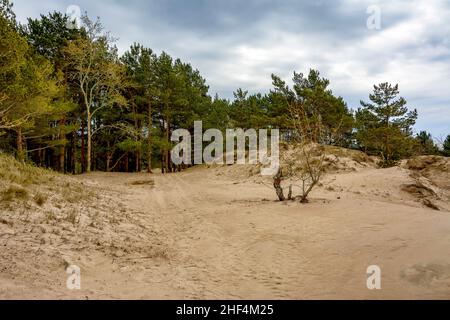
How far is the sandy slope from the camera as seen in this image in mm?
4047

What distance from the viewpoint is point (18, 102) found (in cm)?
1454

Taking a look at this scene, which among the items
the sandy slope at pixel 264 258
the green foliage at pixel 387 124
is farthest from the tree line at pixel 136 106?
the sandy slope at pixel 264 258

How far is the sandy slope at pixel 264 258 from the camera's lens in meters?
4.05

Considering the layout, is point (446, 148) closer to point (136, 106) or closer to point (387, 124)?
point (387, 124)

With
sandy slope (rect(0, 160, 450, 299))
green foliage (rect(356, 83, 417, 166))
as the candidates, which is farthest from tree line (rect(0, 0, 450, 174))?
sandy slope (rect(0, 160, 450, 299))

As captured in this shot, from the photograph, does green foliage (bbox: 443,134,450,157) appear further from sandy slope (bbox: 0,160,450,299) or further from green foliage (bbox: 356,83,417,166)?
sandy slope (bbox: 0,160,450,299)

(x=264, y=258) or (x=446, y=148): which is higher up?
(x=446, y=148)

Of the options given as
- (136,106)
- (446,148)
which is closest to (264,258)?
(136,106)

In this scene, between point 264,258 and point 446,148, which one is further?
point 446,148

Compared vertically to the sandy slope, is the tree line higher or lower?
higher

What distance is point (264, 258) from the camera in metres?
5.75
